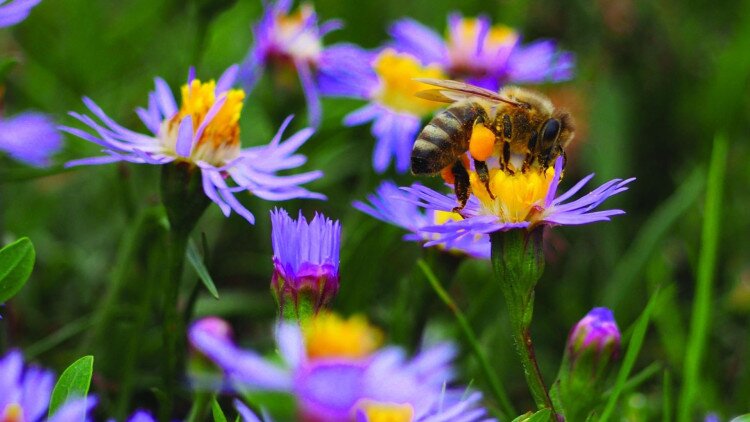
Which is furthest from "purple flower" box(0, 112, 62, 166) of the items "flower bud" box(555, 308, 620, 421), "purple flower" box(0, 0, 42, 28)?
"flower bud" box(555, 308, 620, 421)

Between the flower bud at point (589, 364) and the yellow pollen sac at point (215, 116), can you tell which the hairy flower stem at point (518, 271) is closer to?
the flower bud at point (589, 364)

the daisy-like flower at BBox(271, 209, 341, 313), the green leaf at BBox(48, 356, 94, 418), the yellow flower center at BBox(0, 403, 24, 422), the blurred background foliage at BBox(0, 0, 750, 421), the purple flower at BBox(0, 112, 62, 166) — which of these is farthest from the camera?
the purple flower at BBox(0, 112, 62, 166)

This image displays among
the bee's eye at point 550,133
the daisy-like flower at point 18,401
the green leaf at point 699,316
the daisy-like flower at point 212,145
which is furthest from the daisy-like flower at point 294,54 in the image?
the daisy-like flower at point 18,401

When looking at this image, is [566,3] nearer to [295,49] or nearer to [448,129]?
[295,49]

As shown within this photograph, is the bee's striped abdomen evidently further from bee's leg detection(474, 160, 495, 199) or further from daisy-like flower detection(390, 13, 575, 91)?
daisy-like flower detection(390, 13, 575, 91)

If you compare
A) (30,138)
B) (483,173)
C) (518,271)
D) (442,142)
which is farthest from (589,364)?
(30,138)

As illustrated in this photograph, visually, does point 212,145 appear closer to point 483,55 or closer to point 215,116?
point 215,116

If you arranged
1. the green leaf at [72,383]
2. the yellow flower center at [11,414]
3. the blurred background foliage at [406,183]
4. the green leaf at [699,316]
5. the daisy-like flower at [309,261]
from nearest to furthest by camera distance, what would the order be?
the yellow flower center at [11,414] → the green leaf at [72,383] → the daisy-like flower at [309,261] → the green leaf at [699,316] → the blurred background foliage at [406,183]
